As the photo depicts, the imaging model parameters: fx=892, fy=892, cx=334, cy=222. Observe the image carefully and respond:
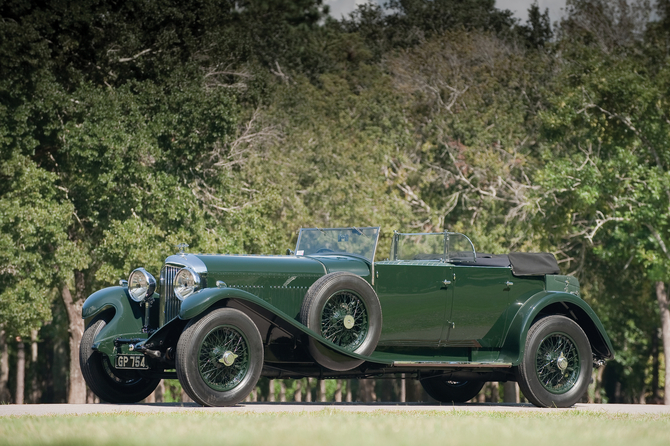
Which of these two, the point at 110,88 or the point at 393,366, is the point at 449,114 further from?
the point at 393,366

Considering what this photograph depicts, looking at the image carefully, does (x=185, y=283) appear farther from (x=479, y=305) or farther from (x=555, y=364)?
(x=555, y=364)

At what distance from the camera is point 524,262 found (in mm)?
11148

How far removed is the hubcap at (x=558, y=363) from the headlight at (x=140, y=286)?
463 centimetres

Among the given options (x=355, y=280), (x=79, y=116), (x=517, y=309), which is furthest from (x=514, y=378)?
(x=79, y=116)

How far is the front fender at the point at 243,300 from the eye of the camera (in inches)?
335

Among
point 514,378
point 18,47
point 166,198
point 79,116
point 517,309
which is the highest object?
point 18,47

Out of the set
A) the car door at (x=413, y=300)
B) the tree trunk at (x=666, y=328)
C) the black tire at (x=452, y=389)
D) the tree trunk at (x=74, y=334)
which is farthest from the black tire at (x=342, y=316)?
the tree trunk at (x=666, y=328)

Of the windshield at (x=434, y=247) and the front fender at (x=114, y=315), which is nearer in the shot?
the front fender at (x=114, y=315)

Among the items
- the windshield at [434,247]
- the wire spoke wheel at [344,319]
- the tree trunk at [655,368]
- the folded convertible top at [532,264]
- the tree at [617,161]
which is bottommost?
the tree trunk at [655,368]

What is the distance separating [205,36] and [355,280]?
18428mm

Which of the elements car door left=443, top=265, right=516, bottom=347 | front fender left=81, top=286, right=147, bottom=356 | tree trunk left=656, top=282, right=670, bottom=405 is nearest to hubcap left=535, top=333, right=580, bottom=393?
car door left=443, top=265, right=516, bottom=347

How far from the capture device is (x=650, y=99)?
22.5 m

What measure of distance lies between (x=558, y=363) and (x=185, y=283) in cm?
461

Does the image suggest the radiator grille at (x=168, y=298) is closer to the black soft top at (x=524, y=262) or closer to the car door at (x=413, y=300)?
the car door at (x=413, y=300)
